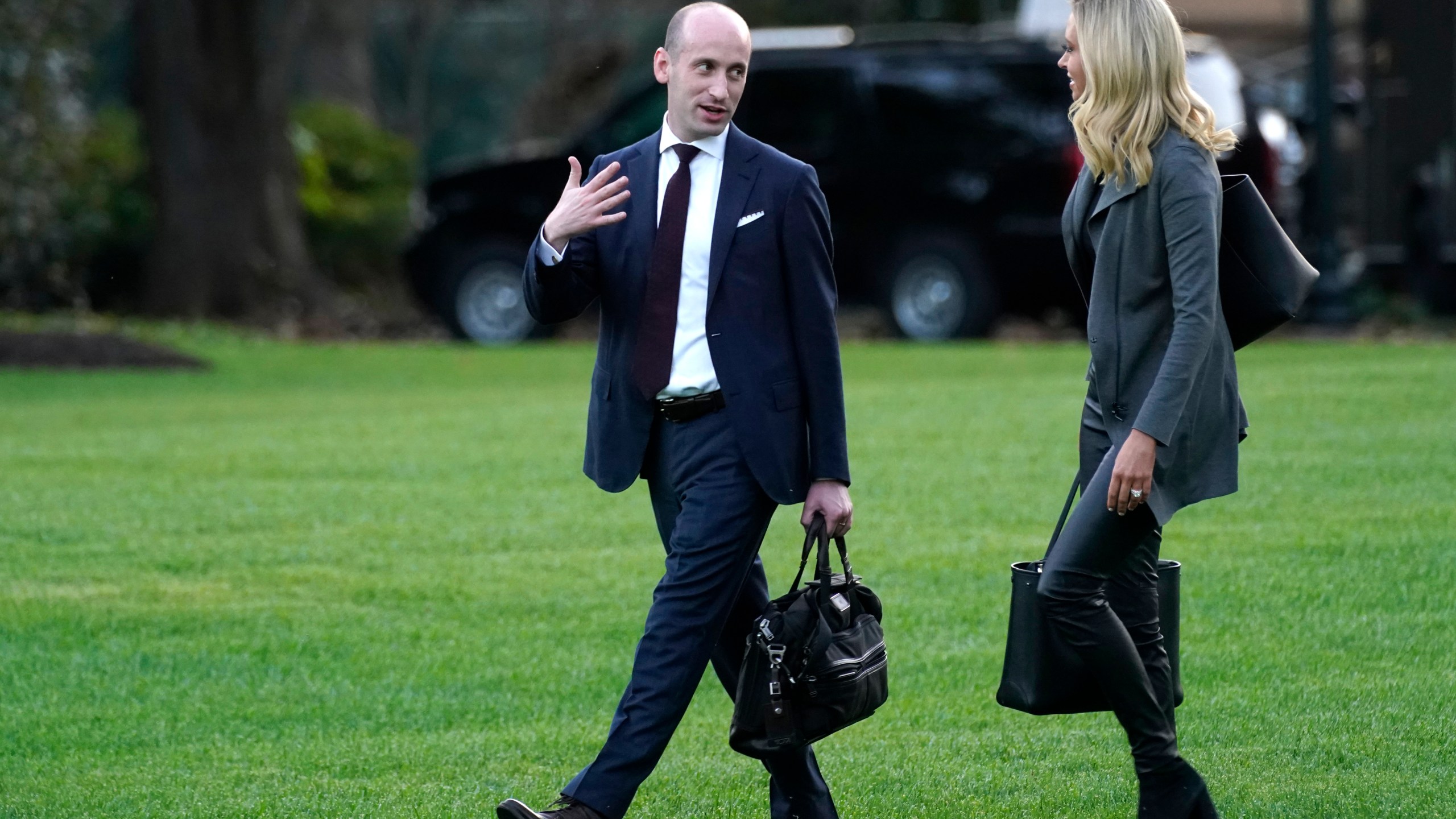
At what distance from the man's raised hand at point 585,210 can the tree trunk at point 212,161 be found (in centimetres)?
1715

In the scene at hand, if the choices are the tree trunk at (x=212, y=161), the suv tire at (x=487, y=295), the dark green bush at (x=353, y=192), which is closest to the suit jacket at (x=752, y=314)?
the suv tire at (x=487, y=295)

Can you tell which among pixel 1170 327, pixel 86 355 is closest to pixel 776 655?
pixel 1170 327

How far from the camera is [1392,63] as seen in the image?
19.2 metres

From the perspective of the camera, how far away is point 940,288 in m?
17.3

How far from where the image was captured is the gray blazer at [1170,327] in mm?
4160

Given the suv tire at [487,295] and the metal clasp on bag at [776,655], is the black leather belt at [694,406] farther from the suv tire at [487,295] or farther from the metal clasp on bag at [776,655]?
the suv tire at [487,295]

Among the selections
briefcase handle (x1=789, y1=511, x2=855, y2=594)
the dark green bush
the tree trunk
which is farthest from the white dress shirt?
the dark green bush

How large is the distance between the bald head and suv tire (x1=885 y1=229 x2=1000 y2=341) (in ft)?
42.2

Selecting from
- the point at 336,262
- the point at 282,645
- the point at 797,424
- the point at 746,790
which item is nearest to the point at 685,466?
the point at 797,424

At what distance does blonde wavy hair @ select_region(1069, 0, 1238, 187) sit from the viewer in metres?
4.25

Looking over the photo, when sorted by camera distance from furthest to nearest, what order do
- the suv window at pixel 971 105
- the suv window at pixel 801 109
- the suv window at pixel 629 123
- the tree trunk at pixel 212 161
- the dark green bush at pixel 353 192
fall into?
the dark green bush at pixel 353 192, the tree trunk at pixel 212 161, the suv window at pixel 629 123, the suv window at pixel 801 109, the suv window at pixel 971 105

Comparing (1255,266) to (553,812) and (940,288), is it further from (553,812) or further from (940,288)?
(940,288)

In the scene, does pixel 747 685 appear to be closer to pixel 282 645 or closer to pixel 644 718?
pixel 644 718

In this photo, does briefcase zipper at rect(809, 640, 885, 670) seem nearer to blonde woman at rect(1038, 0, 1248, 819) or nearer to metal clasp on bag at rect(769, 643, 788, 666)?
metal clasp on bag at rect(769, 643, 788, 666)
